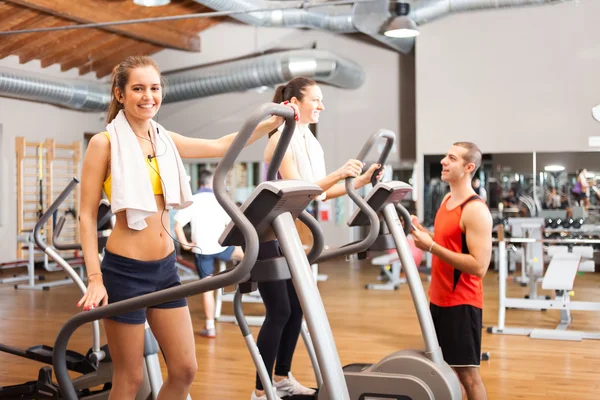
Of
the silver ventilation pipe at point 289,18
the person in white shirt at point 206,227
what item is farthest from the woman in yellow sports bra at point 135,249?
the silver ventilation pipe at point 289,18

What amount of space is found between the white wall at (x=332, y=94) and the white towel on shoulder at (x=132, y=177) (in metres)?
8.95

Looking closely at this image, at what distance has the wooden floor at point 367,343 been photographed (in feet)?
13.8

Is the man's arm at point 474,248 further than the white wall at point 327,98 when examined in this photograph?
No

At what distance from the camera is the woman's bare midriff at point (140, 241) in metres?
2.19

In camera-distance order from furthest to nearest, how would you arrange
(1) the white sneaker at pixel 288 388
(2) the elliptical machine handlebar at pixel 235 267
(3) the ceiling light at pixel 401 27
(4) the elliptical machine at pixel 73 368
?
(3) the ceiling light at pixel 401 27
(1) the white sneaker at pixel 288 388
(4) the elliptical machine at pixel 73 368
(2) the elliptical machine handlebar at pixel 235 267

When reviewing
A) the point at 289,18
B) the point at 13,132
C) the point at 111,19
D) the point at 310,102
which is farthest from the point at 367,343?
the point at 13,132

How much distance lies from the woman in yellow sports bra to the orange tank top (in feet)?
3.98

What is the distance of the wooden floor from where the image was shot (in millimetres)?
4219

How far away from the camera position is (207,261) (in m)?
5.93

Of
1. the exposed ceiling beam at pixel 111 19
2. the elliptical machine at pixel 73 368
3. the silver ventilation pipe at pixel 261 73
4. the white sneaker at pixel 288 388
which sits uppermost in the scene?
the exposed ceiling beam at pixel 111 19

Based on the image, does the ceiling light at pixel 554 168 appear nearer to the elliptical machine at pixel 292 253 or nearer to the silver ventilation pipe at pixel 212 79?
the silver ventilation pipe at pixel 212 79

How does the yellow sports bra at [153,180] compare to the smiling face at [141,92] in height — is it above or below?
below

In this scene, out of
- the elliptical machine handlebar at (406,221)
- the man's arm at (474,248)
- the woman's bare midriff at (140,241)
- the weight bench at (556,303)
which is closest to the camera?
the woman's bare midriff at (140,241)

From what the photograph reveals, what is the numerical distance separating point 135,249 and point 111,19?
7.60m
